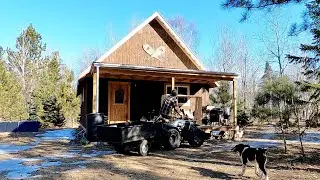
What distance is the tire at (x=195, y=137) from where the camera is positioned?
40.8 feet

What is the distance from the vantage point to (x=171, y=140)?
1155cm

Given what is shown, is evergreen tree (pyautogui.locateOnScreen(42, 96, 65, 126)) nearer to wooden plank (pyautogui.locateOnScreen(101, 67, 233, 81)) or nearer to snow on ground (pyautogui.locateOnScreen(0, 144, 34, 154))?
snow on ground (pyautogui.locateOnScreen(0, 144, 34, 154))

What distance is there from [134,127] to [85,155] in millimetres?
1849

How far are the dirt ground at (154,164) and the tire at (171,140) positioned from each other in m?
0.22

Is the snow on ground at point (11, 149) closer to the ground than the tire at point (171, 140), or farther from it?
closer to the ground

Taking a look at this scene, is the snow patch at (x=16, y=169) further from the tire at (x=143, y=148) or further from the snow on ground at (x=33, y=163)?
the tire at (x=143, y=148)

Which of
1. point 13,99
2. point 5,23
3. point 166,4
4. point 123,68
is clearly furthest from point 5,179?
point 166,4

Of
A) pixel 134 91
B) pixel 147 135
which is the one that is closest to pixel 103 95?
pixel 134 91

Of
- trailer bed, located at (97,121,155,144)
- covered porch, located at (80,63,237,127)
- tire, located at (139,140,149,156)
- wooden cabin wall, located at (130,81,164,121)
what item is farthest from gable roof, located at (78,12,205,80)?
tire, located at (139,140,149,156)

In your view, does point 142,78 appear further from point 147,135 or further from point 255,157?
point 255,157

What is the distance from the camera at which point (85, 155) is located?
34.4 feet

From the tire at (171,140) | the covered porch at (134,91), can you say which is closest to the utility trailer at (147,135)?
the tire at (171,140)

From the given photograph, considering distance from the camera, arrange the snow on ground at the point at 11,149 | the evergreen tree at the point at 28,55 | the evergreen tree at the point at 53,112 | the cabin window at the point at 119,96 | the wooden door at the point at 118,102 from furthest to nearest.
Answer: the evergreen tree at the point at 28,55, the evergreen tree at the point at 53,112, the cabin window at the point at 119,96, the wooden door at the point at 118,102, the snow on ground at the point at 11,149

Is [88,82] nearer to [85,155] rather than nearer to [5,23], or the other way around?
[85,155]
